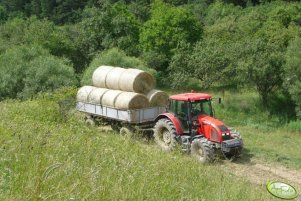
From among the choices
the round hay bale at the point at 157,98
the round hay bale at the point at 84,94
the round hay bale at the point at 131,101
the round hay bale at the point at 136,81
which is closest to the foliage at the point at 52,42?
the round hay bale at the point at 84,94

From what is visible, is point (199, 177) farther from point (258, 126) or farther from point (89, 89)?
point (258, 126)

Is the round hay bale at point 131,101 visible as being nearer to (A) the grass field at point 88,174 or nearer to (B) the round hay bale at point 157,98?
(B) the round hay bale at point 157,98

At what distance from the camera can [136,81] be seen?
15.8 meters

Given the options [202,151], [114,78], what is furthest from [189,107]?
[114,78]

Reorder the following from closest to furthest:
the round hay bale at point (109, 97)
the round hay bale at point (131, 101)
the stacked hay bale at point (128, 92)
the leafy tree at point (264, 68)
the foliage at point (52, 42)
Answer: the round hay bale at point (131, 101)
the stacked hay bale at point (128, 92)
the round hay bale at point (109, 97)
the leafy tree at point (264, 68)
the foliage at point (52, 42)

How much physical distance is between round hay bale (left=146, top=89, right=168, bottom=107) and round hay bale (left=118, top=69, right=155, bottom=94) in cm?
30

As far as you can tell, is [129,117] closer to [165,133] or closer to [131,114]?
[131,114]

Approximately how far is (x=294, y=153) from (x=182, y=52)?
17069 mm

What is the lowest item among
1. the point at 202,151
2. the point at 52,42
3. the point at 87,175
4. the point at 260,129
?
the point at 260,129

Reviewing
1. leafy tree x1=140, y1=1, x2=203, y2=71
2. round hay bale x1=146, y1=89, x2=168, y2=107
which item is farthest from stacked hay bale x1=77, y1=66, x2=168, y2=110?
leafy tree x1=140, y1=1, x2=203, y2=71

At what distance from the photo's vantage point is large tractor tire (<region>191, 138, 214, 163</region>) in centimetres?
1236

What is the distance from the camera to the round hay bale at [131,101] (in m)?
15.2

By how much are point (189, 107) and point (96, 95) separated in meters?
4.95

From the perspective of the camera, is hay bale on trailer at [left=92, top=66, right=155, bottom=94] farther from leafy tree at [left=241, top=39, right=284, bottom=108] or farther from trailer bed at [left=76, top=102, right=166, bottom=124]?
leafy tree at [left=241, top=39, right=284, bottom=108]
